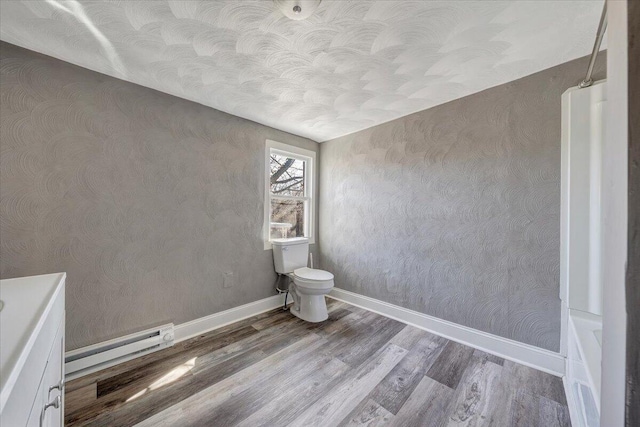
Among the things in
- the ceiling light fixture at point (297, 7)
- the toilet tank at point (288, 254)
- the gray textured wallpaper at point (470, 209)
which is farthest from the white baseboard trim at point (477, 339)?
the ceiling light fixture at point (297, 7)

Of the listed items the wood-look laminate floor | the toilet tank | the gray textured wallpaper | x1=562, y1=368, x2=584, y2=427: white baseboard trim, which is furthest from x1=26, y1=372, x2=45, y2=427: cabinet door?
the gray textured wallpaper

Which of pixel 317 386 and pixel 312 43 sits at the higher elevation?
pixel 312 43

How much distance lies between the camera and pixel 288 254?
2.68 m

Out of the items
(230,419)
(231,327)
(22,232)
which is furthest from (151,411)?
(22,232)

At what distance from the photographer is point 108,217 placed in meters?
1.75

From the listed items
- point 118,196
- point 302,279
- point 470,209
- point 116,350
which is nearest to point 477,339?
point 470,209

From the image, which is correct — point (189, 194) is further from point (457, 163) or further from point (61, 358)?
point (457, 163)

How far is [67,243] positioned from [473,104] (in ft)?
10.6

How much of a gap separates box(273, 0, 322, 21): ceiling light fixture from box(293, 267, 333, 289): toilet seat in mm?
2053

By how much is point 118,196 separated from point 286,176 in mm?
1641

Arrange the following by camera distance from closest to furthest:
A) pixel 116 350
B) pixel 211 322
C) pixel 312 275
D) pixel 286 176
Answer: pixel 116 350
pixel 211 322
pixel 312 275
pixel 286 176

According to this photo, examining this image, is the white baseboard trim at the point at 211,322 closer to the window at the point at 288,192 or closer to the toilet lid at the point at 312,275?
the toilet lid at the point at 312,275

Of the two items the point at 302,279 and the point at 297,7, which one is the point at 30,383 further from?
the point at 302,279

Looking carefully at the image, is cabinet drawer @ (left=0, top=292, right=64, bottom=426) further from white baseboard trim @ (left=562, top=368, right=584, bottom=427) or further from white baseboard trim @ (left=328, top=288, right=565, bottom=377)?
white baseboard trim @ (left=328, top=288, right=565, bottom=377)
